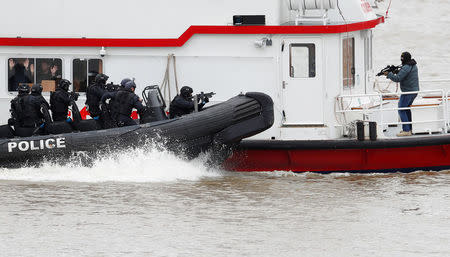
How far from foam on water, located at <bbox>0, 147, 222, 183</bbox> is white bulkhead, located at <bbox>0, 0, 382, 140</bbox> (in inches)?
52.5

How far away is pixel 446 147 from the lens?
1480cm

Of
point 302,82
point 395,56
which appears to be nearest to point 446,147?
point 302,82

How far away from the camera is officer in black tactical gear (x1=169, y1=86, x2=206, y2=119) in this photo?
1476 cm

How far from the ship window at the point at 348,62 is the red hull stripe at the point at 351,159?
1.25m

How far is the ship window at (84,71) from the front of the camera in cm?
1547

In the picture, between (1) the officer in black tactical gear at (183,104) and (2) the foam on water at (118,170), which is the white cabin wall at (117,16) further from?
(2) the foam on water at (118,170)

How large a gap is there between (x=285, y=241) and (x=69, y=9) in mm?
5878

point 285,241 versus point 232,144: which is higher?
point 232,144

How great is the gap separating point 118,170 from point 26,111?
1.56m

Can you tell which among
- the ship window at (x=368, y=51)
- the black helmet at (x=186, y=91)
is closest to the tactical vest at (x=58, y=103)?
the black helmet at (x=186, y=91)

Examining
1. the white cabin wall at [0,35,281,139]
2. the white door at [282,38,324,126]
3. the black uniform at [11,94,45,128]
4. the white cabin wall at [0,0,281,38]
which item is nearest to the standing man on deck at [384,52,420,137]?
the white door at [282,38,324,126]

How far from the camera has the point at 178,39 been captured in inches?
597

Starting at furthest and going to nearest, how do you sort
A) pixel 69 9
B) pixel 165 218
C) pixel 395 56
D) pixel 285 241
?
pixel 395 56
pixel 69 9
pixel 165 218
pixel 285 241

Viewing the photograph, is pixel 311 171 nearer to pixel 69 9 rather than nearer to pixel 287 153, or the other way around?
pixel 287 153
